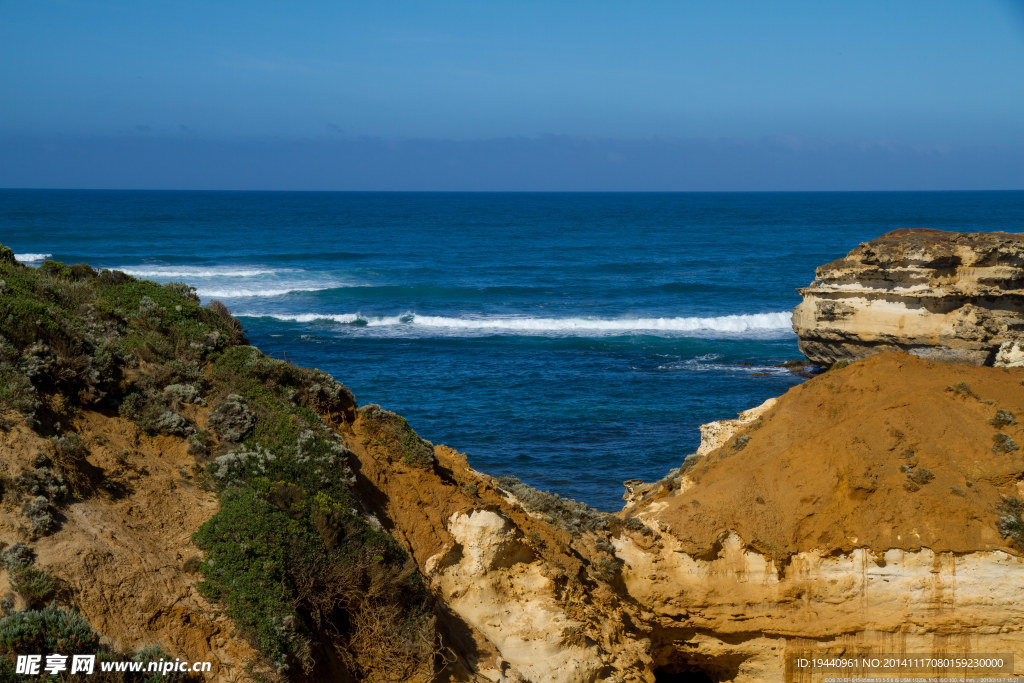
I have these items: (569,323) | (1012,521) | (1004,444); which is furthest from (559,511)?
(569,323)

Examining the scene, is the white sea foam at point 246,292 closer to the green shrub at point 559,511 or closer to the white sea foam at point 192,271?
the white sea foam at point 192,271

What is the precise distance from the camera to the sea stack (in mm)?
27031

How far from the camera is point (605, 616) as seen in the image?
36.8 ft

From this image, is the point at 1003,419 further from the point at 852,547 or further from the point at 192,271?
the point at 192,271

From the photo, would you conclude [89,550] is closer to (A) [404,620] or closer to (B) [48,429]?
(B) [48,429]

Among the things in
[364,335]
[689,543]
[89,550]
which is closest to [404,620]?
[89,550]

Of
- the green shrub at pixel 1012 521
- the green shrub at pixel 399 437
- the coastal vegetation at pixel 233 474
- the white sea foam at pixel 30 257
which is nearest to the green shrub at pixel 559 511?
the green shrub at pixel 399 437

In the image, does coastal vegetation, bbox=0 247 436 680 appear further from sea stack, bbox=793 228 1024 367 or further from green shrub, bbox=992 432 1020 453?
sea stack, bbox=793 228 1024 367

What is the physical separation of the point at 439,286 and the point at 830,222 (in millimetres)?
76572

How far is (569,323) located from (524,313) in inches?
147

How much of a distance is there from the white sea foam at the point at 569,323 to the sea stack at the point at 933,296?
14905 mm

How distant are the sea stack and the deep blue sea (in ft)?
14.1

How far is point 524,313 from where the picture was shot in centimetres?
4784

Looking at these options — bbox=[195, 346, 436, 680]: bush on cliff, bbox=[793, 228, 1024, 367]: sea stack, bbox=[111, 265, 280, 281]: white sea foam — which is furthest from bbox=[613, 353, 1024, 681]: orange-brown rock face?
bbox=[111, 265, 280, 281]: white sea foam
